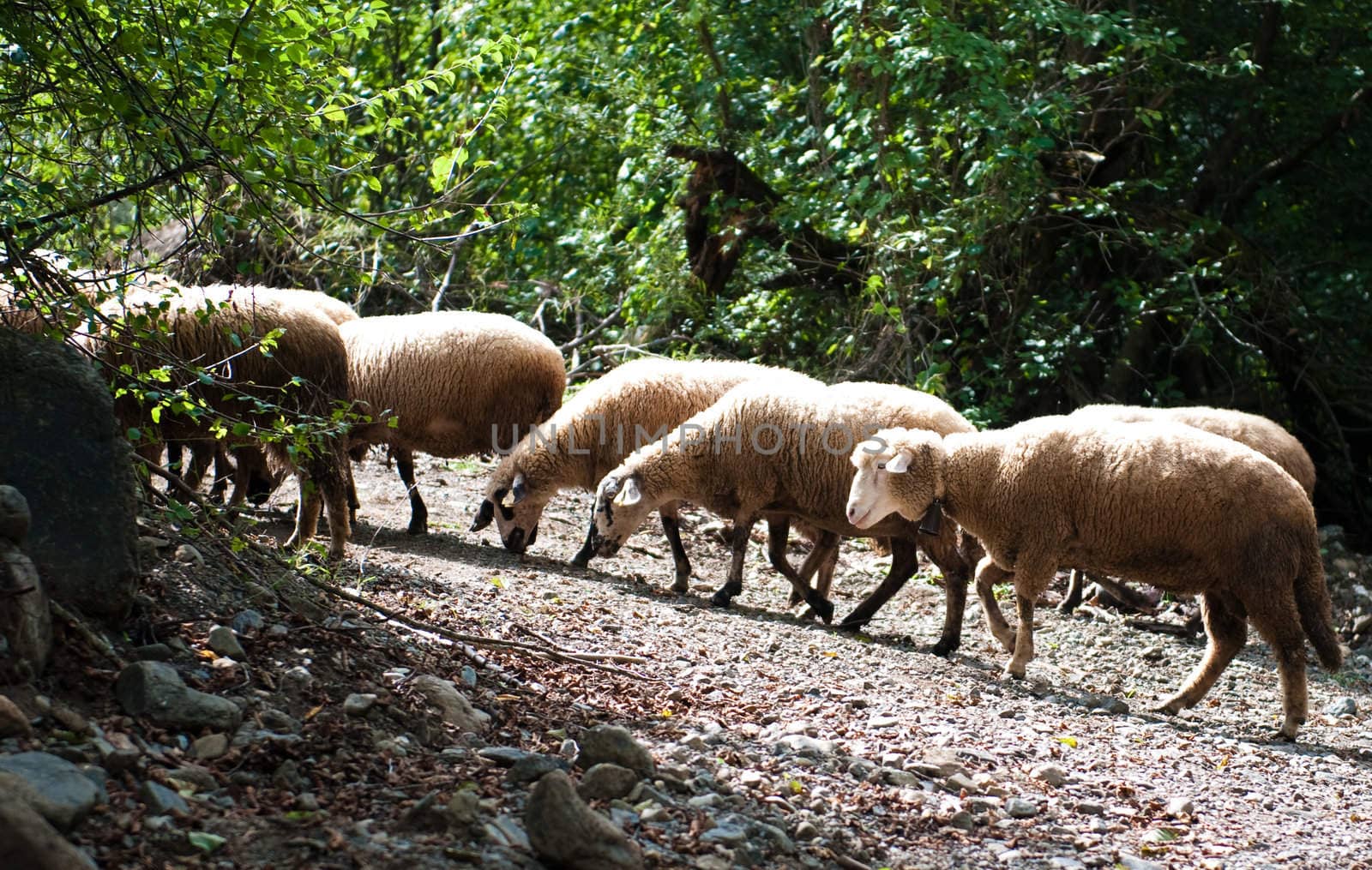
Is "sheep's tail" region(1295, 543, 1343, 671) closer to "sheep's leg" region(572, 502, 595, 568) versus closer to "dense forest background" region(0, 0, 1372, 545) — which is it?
"sheep's leg" region(572, 502, 595, 568)

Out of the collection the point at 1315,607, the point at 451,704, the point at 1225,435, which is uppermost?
the point at 1225,435

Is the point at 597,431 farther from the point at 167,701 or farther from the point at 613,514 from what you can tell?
the point at 167,701

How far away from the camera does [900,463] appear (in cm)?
779

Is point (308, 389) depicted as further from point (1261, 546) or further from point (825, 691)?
point (1261, 546)

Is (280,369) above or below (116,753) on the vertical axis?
above

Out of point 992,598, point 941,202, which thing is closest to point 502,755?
point 992,598

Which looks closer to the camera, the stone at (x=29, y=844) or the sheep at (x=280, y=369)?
the stone at (x=29, y=844)

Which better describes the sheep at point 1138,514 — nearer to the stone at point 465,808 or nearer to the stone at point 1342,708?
the stone at point 1342,708

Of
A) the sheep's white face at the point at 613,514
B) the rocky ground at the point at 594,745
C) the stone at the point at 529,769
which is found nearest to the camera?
the rocky ground at the point at 594,745

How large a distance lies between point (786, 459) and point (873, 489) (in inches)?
39.3

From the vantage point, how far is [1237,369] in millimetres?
13656

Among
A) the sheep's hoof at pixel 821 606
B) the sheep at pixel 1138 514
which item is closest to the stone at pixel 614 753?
the sheep at pixel 1138 514

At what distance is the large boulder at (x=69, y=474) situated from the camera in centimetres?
397

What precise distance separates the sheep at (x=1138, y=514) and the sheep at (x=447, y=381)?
3.23 m
